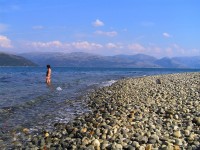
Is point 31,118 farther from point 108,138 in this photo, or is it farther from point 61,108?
point 108,138

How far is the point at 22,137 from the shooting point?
41.5ft

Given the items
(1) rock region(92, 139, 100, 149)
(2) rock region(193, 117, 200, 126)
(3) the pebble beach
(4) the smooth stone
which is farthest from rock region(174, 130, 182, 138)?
(1) rock region(92, 139, 100, 149)

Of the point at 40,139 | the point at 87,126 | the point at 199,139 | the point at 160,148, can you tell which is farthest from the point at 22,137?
the point at 199,139

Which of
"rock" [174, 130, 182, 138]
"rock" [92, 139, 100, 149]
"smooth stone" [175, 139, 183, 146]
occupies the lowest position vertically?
"rock" [92, 139, 100, 149]

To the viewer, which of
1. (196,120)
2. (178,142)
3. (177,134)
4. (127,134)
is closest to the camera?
(178,142)

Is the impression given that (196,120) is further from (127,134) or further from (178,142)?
(127,134)

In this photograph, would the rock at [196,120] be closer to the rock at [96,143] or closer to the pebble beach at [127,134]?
the pebble beach at [127,134]

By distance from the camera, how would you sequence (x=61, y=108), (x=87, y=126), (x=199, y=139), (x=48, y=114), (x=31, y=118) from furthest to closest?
1. (x=61, y=108)
2. (x=48, y=114)
3. (x=31, y=118)
4. (x=87, y=126)
5. (x=199, y=139)

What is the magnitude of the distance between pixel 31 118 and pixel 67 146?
690 cm

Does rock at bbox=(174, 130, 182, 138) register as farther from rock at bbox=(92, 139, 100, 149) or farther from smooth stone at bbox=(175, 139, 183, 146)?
rock at bbox=(92, 139, 100, 149)

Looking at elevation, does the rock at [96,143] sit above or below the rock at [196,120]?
below

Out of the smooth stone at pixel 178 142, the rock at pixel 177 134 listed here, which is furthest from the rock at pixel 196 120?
the smooth stone at pixel 178 142

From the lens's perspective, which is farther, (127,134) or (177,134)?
(127,134)

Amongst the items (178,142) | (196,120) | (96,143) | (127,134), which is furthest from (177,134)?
(96,143)
